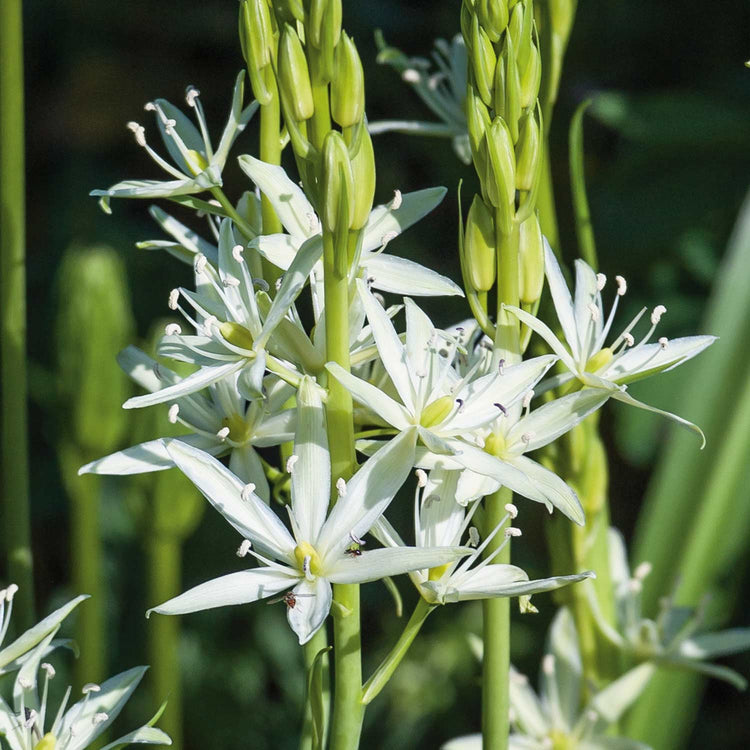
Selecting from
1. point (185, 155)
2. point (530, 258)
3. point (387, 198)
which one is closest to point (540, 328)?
point (530, 258)

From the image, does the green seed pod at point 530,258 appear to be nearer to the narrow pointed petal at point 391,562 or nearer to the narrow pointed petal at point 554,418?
the narrow pointed petal at point 554,418

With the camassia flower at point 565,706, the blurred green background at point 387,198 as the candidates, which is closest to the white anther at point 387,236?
the camassia flower at point 565,706

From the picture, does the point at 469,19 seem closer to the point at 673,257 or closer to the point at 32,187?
the point at 673,257

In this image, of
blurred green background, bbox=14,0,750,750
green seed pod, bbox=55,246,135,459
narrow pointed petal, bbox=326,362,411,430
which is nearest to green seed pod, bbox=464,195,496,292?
narrow pointed petal, bbox=326,362,411,430

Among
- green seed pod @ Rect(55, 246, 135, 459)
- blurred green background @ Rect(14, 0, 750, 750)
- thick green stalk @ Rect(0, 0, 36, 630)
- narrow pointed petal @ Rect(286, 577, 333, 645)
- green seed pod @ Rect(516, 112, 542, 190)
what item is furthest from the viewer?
blurred green background @ Rect(14, 0, 750, 750)

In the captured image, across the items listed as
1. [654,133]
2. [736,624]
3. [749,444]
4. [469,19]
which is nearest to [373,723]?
[736,624]

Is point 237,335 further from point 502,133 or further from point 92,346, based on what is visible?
point 92,346

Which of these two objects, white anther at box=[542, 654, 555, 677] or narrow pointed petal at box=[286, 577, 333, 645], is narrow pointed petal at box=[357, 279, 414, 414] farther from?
white anther at box=[542, 654, 555, 677]
